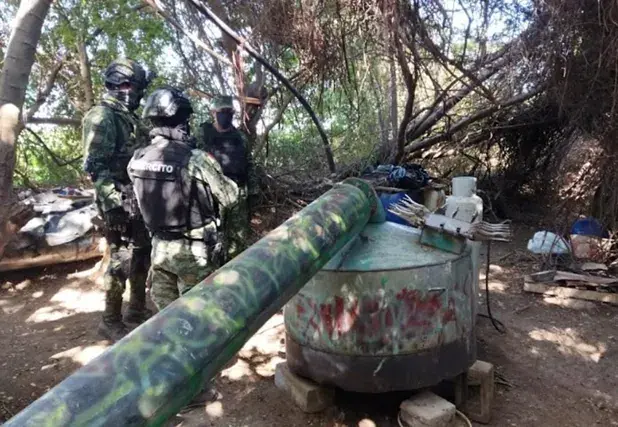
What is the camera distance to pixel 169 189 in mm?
3070

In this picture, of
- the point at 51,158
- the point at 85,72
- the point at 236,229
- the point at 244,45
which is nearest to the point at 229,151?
the point at 236,229

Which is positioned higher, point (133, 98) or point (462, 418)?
point (133, 98)

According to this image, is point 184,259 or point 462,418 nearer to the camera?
point 462,418

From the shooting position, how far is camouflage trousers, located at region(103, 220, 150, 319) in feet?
13.3

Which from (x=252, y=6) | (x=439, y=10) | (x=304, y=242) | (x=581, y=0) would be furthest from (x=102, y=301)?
(x=581, y=0)

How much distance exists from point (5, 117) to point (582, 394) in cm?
382

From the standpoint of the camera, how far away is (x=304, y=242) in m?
2.02

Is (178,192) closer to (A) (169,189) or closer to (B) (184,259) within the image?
(A) (169,189)

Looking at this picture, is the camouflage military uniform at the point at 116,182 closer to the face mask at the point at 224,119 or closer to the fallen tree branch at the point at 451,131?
the face mask at the point at 224,119

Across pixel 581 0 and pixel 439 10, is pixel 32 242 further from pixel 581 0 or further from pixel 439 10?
pixel 581 0

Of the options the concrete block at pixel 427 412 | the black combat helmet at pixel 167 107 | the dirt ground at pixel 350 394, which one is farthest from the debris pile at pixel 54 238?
the concrete block at pixel 427 412

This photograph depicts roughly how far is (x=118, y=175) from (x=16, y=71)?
5.06 feet

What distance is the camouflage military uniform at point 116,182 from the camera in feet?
12.4

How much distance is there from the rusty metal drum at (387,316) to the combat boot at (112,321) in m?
2.09
